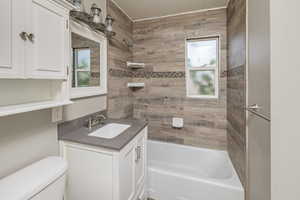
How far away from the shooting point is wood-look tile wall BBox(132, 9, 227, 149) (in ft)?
7.50

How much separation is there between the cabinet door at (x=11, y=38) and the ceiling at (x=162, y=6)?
5.36 ft

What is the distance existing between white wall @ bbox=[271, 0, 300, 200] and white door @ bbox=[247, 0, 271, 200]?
0.21 feet

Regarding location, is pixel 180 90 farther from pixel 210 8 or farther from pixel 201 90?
pixel 210 8

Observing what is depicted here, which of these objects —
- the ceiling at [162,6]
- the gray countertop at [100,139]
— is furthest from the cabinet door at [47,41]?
the ceiling at [162,6]

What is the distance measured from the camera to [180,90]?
2498mm

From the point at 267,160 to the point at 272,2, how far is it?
3.24 feet

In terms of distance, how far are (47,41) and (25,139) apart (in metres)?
0.73

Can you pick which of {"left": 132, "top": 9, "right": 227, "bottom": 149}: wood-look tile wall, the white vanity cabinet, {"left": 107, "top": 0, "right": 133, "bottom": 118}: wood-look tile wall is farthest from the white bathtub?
{"left": 107, "top": 0, "right": 133, "bottom": 118}: wood-look tile wall

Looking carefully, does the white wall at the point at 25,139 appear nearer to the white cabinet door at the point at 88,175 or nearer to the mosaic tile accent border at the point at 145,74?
the white cabinet door at the point at 88,175

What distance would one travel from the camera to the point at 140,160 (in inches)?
61.3

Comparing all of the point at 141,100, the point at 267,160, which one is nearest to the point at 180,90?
the point at 141,100

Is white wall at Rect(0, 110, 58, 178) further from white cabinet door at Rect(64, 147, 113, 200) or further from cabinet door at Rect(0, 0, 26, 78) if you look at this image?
cabinet door at Rect(0, 0, 26, 78)

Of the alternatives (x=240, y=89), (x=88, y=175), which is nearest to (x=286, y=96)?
(x=240, y=89)

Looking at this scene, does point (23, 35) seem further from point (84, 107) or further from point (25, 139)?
point (84, 107)
